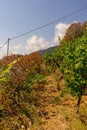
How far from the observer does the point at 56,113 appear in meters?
17.3

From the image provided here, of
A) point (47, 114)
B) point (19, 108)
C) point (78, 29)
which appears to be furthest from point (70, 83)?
point (78, 29)

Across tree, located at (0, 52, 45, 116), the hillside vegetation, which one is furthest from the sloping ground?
tree, located at (0, 52, 45, 116)

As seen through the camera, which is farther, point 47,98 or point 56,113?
point 47,98

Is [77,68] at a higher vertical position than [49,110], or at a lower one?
higher

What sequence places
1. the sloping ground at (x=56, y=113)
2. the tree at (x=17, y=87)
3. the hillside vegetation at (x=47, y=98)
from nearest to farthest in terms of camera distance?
the sloping ground at (x=56, y=113)
the hillside vegetation at (x=47, y=98)
the tree at (x=17, y=87)

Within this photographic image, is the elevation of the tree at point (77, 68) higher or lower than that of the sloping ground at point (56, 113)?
higher

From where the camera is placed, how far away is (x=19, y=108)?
1806cm

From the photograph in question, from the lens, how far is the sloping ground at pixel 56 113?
14727mm

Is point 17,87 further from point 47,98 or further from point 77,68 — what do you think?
point 77,68

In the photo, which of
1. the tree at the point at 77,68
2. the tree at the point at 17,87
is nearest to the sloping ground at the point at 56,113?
the tree at the point at 17,87

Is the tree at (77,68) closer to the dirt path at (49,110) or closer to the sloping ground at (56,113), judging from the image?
the sloping ground at (56,113)

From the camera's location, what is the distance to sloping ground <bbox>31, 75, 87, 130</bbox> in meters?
14.7

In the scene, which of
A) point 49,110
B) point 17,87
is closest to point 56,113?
point 49,110

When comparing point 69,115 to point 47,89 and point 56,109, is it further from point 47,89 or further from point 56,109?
point 47,89
